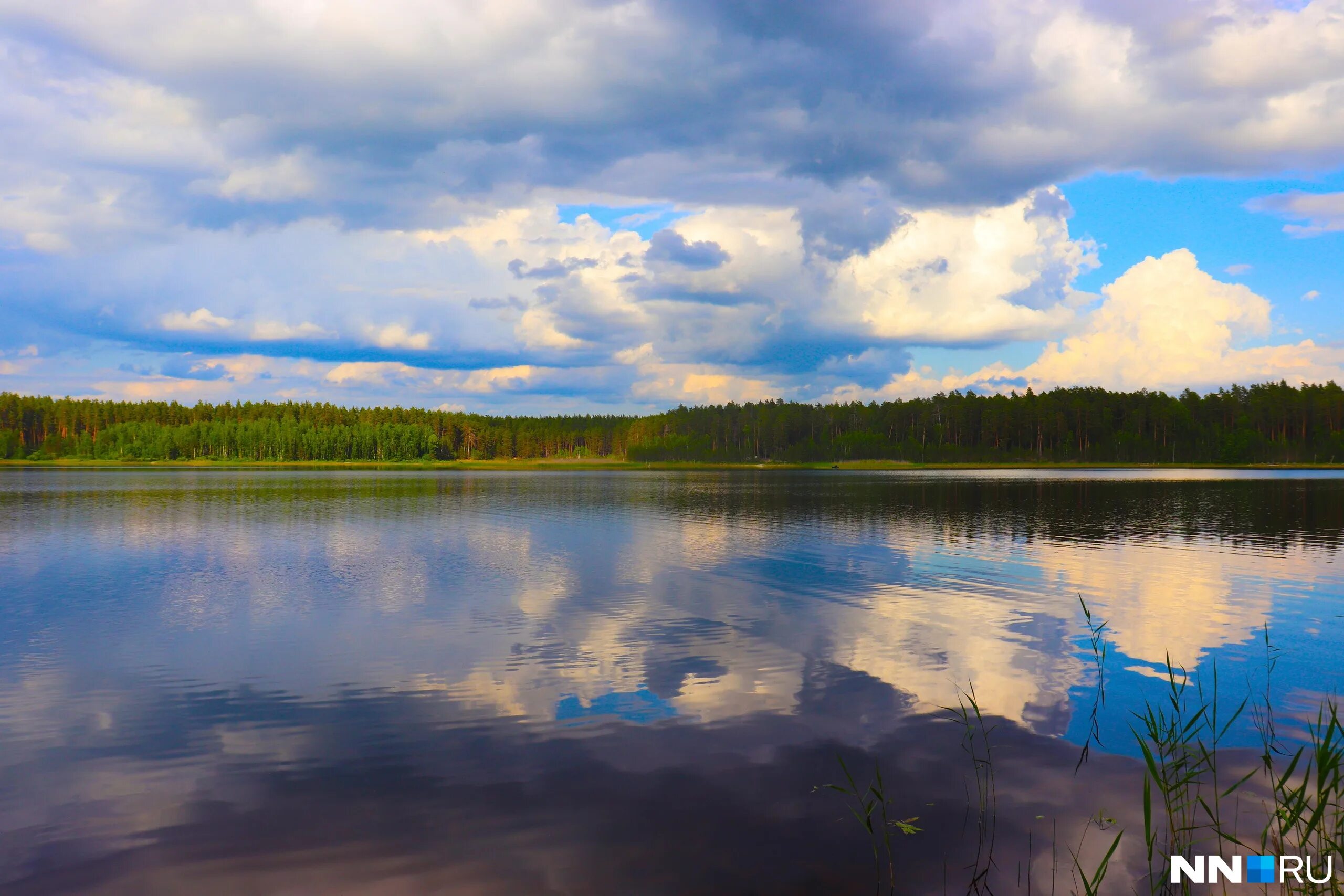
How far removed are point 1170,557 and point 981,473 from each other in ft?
436

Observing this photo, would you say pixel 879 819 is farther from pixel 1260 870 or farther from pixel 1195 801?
pixel 1260 870

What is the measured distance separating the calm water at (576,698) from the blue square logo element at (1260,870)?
5.24ft

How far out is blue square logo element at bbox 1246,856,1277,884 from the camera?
8.09 meters

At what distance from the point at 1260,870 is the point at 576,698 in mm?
10250

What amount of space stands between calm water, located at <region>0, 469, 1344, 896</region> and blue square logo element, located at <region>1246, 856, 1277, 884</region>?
160 centimetres

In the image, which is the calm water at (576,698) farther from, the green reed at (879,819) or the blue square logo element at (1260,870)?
the blue square logo element at (1260,870)

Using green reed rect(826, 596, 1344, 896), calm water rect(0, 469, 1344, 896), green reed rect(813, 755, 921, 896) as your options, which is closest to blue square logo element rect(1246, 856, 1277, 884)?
green reed rect(826, 596, 1344, 896)

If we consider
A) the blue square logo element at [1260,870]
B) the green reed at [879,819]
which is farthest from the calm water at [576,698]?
the blue square logo element at [1260,870]

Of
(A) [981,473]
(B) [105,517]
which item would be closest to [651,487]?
(B) [105,517]

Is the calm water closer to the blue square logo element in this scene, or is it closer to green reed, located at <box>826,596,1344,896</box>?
green reed, located at <box>826,596,1344,896</box>

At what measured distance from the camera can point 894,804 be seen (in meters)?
10.0

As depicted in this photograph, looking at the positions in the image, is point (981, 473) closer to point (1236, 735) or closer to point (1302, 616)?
point (1302, 616)

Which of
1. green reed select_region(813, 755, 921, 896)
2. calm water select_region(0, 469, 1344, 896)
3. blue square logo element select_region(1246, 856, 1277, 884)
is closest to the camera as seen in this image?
blue square logo element select_region(1246, 856, 1277, 884)

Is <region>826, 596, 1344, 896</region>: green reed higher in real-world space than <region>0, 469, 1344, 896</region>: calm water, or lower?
higher
